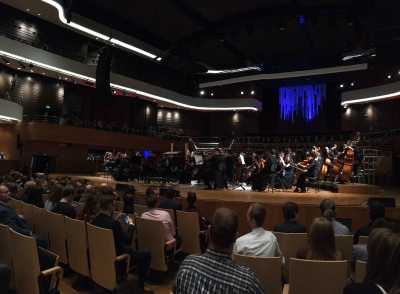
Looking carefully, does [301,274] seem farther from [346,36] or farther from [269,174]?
[346,36]

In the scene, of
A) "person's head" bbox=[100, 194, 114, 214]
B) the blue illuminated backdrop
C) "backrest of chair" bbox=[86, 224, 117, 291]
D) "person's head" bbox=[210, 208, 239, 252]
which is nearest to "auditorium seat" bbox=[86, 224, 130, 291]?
"backrest of chair" bbox=[86, 224, 117, 291]

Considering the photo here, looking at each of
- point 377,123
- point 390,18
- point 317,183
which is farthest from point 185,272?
point 377,123

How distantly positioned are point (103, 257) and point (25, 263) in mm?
766

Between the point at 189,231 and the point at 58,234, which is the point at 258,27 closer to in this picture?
the point at 189,231

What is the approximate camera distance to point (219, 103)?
26031 mm

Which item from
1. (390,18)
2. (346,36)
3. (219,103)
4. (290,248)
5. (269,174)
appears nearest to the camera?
(290,248)

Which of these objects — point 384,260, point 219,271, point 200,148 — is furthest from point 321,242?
point 200,148

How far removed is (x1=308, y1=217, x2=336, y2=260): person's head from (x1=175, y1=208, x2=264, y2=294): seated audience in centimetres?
103

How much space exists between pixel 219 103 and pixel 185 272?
24.6 m

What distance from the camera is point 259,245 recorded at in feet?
10.0

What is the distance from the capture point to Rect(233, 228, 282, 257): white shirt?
3045 millimetres

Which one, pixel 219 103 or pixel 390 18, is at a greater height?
pixel 390 18

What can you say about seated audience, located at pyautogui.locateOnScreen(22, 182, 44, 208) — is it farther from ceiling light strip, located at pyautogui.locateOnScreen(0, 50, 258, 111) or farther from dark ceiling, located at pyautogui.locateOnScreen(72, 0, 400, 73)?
ceiling light strip, located at pyautogui.locateOnScreen(0, 50, 258, 111)

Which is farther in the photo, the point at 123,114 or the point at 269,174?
the point at 123,114
